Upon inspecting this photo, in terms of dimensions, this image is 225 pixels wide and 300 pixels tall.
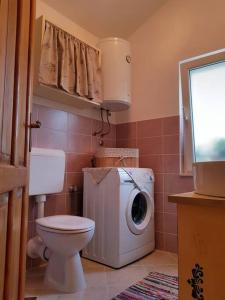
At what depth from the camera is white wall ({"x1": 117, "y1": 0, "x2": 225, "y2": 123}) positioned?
93.9 inches

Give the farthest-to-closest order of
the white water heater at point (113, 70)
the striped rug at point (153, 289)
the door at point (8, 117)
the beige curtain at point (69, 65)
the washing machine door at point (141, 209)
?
1. the white water heater at point (113, 70)
2. the washing machine door at point (141, 209)
3. the beige curtain at point (69, 65)
4. the striped rug at point (153, 289)
5. the door at point (8, 117)

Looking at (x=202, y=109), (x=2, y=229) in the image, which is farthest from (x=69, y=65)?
(x=2, y=229)

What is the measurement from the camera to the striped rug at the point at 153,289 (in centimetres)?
163

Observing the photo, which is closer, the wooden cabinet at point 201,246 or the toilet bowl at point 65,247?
the wooden cabinet at point 201,246

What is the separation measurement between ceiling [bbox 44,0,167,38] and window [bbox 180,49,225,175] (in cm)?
74

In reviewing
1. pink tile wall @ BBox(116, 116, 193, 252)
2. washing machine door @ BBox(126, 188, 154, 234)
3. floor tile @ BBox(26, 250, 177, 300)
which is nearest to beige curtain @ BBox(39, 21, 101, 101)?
pink tile wall @ BBox(116, 116, 193, 252)

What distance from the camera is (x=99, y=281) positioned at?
6.09ft

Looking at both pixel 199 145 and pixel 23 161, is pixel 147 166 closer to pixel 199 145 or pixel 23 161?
pixel 199 145

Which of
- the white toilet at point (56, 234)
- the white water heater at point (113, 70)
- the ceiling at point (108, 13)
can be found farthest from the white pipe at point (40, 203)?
the ceiling at point (108, 13)

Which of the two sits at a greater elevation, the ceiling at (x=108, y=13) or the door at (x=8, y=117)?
the ceiling at (x=108, y=13)

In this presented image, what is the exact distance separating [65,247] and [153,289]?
2.25ft

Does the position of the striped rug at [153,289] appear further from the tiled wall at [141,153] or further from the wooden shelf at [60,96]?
the wooden shelf at [60,96]

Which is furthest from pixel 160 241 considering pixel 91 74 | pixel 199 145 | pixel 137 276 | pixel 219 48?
pixel 219 48

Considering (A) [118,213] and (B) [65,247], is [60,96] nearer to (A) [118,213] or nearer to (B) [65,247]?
(A) [118,213]
